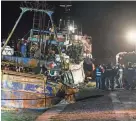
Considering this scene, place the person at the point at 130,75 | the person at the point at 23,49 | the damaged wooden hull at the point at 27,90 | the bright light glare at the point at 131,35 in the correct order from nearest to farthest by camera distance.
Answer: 1. the damaged wooden hull at the point at 27,90
2. the person at the point at 23,49
3. the person at the point at 130,75
4. the bright light glare at the point at 131,35

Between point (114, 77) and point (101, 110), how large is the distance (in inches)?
234

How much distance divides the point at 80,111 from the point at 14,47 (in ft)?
24.0

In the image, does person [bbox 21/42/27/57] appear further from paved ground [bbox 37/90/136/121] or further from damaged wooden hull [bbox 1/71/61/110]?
paved ground [bbox 37/90/136/121]

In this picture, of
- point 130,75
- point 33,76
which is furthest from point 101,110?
point 130,75

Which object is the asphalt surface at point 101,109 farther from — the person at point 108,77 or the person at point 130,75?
the person at point 130,75

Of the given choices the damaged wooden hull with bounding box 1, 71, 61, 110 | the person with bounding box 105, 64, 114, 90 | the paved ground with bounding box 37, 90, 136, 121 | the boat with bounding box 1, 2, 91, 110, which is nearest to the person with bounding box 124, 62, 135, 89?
the person with bounding box 105, 64, 114, 90

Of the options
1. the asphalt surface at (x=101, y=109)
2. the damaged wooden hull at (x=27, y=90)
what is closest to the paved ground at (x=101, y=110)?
the asphalt surface at (x=101, y=109)

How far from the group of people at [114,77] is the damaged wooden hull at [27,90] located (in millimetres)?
4486

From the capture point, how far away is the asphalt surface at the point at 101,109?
8141mm

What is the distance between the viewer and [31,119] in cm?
957

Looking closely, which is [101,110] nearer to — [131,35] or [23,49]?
[23,49]

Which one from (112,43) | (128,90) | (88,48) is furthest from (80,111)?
(112,43)

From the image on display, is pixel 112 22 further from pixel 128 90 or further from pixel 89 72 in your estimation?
pixel 128 90

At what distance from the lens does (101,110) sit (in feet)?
30.6
